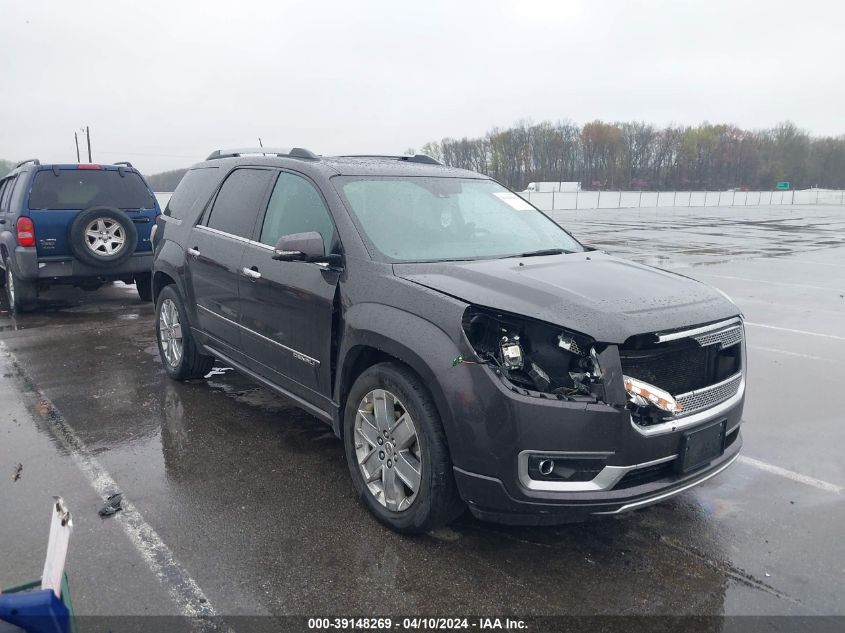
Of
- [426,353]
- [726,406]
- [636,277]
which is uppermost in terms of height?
[636,277]

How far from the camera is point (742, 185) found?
10219 cm

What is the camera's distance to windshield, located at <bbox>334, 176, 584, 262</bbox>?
3.91m

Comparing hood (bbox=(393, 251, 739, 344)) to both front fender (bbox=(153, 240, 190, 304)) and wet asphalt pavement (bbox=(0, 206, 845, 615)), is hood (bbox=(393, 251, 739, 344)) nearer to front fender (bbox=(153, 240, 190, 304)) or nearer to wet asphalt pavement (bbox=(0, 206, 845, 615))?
wet asphalt pavement (bbox=(0, 206, 845, 615))

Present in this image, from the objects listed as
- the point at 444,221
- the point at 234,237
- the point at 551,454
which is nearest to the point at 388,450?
the point at 551,454

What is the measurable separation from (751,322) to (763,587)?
6.21m

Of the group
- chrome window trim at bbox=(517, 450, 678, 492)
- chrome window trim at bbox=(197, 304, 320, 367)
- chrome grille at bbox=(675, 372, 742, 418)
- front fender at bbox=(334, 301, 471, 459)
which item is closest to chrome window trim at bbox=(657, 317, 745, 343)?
chrome grille at bbox=(675, 372, 742, 418)

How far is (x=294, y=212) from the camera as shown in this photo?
4.34 m

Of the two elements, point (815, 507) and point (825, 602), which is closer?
point (825, 602)

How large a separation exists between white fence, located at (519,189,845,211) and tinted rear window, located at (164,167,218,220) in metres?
37.0

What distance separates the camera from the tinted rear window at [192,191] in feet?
18.0

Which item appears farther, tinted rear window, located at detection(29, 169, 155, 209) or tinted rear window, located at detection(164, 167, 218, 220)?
tinted rear window, located at detection(29, 169, 155, 209)

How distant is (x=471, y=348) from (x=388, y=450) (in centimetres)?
80

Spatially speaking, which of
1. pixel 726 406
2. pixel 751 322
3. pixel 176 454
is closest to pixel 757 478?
pixel 726 406

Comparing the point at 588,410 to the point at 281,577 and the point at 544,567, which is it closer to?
the point at 544,567
